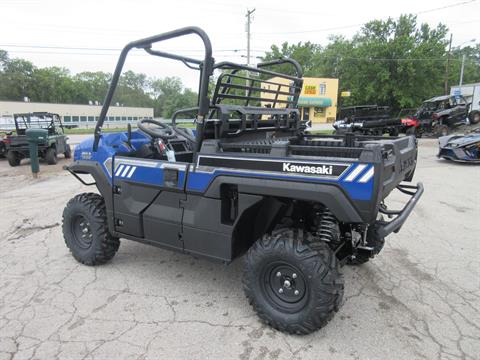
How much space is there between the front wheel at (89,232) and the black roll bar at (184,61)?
Result: 1.99 ft

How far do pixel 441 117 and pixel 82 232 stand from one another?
18.1 meters

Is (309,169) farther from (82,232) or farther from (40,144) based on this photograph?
(40,144)

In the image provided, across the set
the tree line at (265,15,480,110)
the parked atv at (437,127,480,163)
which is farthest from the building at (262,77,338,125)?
the parked atv at (437,127,480,163)

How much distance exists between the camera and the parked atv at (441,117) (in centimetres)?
1680

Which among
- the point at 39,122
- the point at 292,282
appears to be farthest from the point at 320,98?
the point at 292,282

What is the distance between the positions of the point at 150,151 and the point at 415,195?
2487 mm

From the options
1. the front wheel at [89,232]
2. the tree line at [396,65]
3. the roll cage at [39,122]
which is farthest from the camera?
the tree line at [396,65]

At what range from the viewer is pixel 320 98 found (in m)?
41.8

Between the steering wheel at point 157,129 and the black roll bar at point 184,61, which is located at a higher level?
the black roll bar at point 184,61

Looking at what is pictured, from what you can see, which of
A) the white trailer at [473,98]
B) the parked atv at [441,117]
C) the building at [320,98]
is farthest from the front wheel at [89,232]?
the building at [320,98]

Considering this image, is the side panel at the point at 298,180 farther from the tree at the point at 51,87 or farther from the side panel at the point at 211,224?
the tree at the point at 51,87

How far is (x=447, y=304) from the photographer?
9.13 feet

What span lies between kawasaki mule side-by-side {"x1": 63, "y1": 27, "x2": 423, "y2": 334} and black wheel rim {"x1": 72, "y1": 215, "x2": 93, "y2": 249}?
0.7 inches

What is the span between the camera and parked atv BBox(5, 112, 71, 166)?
35.7 feet
